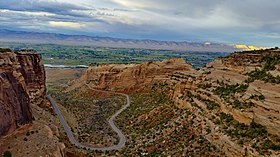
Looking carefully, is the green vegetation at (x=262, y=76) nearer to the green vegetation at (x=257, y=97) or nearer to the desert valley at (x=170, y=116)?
the desert valley at (x=170, y=116)

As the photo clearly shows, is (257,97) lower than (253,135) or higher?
higher

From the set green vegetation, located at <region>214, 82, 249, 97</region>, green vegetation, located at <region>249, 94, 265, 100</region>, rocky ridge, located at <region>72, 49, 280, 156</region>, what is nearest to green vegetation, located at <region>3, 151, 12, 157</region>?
rocky ridge, located at <region>72, 49, 280, 156</region>

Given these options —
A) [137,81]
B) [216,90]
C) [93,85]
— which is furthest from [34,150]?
[93,85]

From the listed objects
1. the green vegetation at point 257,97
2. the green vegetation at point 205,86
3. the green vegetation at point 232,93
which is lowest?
the green vegetation at point 205,86

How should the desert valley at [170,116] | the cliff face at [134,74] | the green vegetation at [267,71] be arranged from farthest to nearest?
the cliff face at [134,74] → the green vegetation at [267,71] → the desert valley at [170,116]

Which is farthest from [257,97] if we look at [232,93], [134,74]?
[134,74]

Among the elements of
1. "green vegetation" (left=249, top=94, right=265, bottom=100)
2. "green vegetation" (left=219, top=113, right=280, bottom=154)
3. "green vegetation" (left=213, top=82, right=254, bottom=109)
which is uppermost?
"green vegetation" (left=249, top=94, right=265, bottom=100)

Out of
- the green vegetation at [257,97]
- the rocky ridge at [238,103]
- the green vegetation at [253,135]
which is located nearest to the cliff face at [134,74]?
the rocky ridge at [238,103]

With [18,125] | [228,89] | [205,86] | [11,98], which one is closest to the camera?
[11,98]

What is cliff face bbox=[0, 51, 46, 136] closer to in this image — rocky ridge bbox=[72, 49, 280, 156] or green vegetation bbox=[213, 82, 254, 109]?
rocky ridge bbox=[72, 49, 280, 156]

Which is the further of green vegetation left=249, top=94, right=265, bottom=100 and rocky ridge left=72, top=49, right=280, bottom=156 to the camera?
green vegetation left=249, top=94, right=265, bottom=100

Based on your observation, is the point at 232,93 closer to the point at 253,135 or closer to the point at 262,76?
the point at 262,76

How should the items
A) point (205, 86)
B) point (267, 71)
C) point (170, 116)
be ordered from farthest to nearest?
point (170, 116) < point (205, 86) < point (267, 71)
